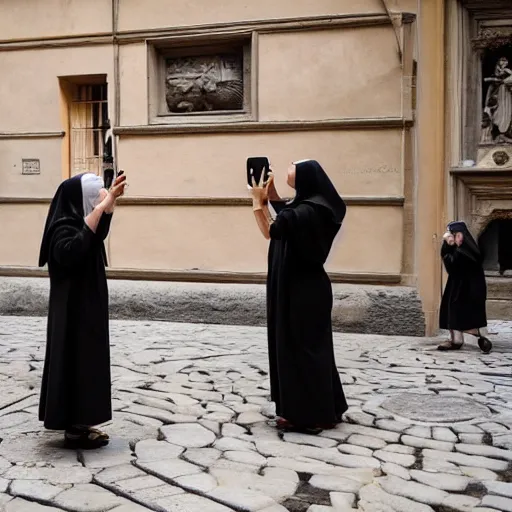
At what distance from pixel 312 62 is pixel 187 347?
4.13 m

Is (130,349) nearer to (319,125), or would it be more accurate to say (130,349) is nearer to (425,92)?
(319,125)

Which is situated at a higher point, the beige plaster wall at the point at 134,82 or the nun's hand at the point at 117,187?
the beige plaster wall at the point at 134,82

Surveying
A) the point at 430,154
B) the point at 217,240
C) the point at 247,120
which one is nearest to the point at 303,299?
the point at 430,154

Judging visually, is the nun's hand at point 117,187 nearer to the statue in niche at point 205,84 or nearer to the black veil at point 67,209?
the black veil at point 67,209

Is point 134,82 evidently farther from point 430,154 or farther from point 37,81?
point 430,154

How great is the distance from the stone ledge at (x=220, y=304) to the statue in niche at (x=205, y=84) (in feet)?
8.25

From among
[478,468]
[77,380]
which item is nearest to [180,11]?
[77,380]

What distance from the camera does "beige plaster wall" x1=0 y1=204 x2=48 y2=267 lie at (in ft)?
36.8

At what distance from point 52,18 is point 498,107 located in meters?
6.37

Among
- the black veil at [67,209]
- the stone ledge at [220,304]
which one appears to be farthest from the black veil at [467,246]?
the black veil at [67,209]

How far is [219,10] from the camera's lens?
10312 mm

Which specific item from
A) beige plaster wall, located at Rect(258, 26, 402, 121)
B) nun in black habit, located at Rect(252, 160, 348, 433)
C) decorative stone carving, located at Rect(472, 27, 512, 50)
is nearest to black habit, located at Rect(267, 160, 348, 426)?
nun in black habit, located at Rect(252, 160, 348, 433)

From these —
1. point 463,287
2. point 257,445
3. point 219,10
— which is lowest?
point 257,445

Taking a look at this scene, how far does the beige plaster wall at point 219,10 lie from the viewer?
980 centimetres
